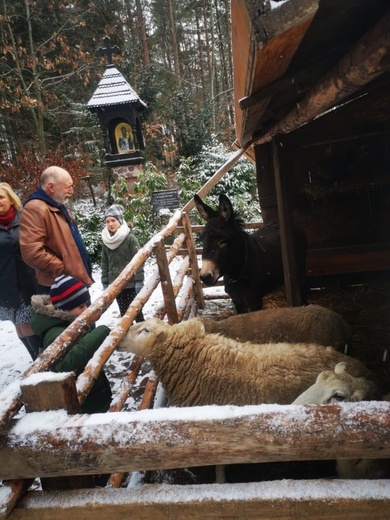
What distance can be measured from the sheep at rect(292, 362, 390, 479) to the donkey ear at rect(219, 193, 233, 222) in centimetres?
243

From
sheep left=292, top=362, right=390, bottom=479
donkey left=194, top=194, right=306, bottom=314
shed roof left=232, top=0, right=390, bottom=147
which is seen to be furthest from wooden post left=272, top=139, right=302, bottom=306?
sheep left=292, top=362, right=390, bottom=479

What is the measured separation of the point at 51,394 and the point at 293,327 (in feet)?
7.80

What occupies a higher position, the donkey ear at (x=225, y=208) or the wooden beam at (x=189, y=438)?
the donkey ear at (x=225, y=208)

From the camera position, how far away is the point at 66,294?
2385 mm

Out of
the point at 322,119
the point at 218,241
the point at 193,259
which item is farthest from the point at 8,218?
the point at 322,119

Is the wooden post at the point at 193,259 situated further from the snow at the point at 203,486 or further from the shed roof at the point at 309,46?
the snow at the point at 203,486

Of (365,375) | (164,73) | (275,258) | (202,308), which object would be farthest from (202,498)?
(164,73)

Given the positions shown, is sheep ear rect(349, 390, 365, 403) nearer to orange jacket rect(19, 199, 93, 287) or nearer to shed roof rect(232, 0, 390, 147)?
shed roof rect(232, 0, 390, 147)

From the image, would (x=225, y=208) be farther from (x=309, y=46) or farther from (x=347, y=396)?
(x=347, y=396)

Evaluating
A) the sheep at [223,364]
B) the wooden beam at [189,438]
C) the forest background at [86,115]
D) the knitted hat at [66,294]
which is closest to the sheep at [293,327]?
the sheep at [223,364]

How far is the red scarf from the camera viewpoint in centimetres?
342

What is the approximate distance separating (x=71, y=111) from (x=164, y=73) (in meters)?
7.74

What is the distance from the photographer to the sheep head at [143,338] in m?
2.62

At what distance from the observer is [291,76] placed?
2266mm
